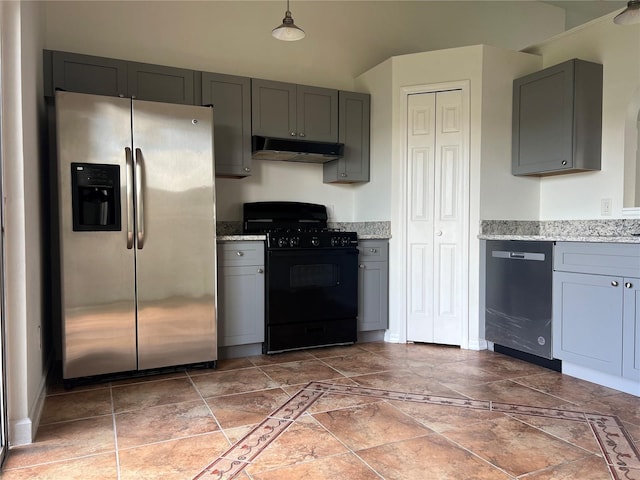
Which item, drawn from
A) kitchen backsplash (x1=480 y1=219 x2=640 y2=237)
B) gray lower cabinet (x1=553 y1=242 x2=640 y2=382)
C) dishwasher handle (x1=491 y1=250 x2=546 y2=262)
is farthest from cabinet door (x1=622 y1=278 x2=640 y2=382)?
kitchen backsplash (x1=480 y1=219 x2=640 y2=237)

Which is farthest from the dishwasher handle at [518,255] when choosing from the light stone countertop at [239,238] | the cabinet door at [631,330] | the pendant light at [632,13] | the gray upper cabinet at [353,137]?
the light stone countertop at [239,238]

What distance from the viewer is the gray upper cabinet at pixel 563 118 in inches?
132

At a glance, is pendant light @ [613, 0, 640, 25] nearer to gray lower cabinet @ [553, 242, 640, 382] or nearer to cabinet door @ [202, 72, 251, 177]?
gray lower cabinet @ [553, 242, 640, 382]

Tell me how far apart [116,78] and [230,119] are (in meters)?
0.82

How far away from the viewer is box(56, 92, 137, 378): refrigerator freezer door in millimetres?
2748

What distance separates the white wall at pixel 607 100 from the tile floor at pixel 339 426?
1.34m

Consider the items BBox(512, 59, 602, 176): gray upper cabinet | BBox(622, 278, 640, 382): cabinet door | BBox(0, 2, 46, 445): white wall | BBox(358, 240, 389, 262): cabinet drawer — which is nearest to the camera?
BBox(0, 2, 46, 445): white wall

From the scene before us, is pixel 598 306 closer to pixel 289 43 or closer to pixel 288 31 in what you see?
pixel 288 31

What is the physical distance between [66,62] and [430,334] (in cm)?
327

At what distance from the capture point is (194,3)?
3.81m

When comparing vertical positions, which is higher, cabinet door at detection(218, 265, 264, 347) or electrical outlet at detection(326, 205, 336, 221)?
electrical outlet at detection(326, 205, 336, 221)

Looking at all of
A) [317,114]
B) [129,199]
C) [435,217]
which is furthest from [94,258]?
[435,217]

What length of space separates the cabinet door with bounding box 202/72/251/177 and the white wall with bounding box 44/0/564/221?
332 mm

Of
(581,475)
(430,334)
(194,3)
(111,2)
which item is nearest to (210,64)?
(194,3)
